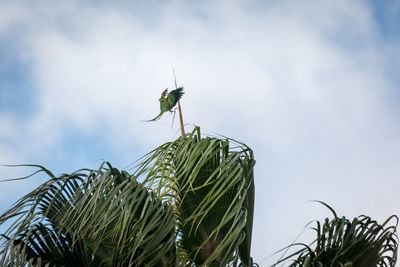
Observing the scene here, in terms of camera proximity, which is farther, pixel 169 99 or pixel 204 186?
pixel 169 99

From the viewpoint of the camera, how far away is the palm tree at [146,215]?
308 cm

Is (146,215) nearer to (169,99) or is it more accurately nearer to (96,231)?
(96,231)

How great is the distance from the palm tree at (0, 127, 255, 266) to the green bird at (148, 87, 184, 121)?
47 centimetres

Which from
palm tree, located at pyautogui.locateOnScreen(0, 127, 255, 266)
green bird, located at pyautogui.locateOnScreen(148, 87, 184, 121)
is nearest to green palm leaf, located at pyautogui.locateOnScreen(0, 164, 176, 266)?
palm tree, located at pyautogui.locateOnScreen(0, 127, 255, 266)

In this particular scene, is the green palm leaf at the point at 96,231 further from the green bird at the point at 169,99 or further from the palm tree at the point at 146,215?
the green bird at the point at 169,99

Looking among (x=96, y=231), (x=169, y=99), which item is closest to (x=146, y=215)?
(x=96, y=231)

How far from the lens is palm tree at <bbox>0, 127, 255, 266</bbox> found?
3078 millimetres

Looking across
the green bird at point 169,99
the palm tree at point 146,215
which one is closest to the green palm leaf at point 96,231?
the palm tree at point 146,215

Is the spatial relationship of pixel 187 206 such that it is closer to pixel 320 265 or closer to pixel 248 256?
pixel 248 256

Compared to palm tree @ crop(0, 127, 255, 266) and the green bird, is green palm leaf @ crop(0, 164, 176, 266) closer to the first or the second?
palm tree @ crop(0, 127, 255, 266)

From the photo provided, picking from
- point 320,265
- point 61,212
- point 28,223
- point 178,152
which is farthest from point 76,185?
point 320,265

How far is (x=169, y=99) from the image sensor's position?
4.15 m

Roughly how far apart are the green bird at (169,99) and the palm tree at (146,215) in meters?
0.47

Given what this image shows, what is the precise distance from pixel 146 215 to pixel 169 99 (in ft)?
4.22
